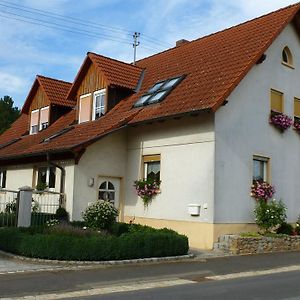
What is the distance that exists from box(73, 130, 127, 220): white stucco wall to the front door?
0.76 ft

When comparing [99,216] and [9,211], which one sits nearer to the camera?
[99,216]

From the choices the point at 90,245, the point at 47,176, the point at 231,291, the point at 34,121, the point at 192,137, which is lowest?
the point at 231,291

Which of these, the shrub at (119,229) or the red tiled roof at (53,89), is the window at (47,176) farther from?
the red tiled roof at (53,89)

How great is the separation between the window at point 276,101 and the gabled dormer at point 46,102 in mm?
11300

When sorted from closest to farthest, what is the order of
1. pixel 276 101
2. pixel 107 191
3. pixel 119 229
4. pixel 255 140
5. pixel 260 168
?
1. pixel 119 229
2. pixel 255 140
3. pixel 260 168
4. pixel 276 101
5. pixel 107 191

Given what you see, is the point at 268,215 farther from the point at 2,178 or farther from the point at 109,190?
the point at 2,178

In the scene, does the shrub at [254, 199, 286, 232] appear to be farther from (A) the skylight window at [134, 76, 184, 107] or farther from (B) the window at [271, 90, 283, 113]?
(A) the skylight window at [134, 76, 184, 107]

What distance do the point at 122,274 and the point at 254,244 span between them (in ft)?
20.0

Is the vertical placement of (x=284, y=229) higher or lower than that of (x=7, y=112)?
lower

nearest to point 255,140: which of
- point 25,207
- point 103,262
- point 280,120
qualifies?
point 280,120

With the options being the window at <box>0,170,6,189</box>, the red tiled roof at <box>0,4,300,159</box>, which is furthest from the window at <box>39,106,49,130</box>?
the window at <box>0,170,6,189</box>

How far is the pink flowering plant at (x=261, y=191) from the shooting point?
1761 centimetres

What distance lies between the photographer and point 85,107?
2308 cm

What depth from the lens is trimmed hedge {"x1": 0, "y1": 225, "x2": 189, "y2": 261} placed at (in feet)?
41.6
